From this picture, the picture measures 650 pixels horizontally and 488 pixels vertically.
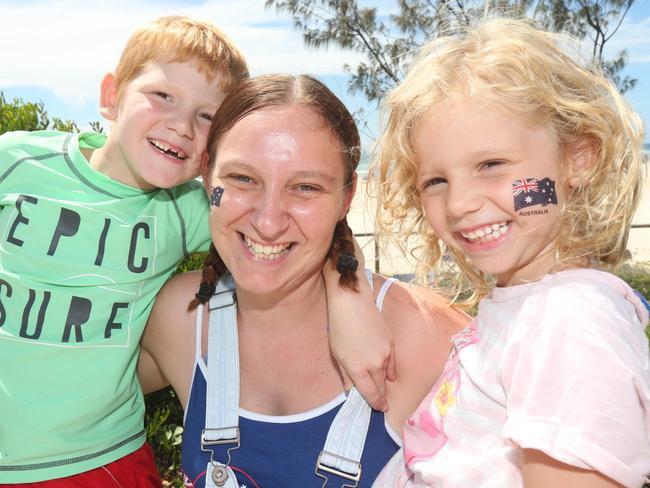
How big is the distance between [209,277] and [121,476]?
0.91 meters

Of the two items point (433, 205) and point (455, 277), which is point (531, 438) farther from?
point (455, 277)

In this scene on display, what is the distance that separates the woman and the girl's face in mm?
563

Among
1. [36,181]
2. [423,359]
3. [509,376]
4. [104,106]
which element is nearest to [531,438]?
[509,376]

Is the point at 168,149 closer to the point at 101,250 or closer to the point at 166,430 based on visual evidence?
the point at 101,250

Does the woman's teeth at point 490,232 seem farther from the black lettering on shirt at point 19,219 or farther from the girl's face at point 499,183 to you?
the black lettering on shirt at point 19,219

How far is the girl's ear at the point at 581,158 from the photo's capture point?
2170 mm

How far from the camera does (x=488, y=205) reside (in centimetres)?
210

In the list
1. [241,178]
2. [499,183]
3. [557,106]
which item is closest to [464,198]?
[499,183]

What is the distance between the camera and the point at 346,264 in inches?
106

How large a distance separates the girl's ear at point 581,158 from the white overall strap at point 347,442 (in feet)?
3.57

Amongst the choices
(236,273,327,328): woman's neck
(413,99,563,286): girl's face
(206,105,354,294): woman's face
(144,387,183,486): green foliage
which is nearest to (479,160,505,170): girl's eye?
(413,99,563,286): girl's face

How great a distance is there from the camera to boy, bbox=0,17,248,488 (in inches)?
107

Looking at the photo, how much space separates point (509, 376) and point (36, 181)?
2164 millimetres

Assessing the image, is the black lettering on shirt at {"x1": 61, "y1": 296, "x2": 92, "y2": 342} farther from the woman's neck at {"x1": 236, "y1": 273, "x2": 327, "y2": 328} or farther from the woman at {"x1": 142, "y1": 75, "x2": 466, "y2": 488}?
the woman's neck at {"x1": 236, "y1": 273, "x2": 327, "y2": 328}
